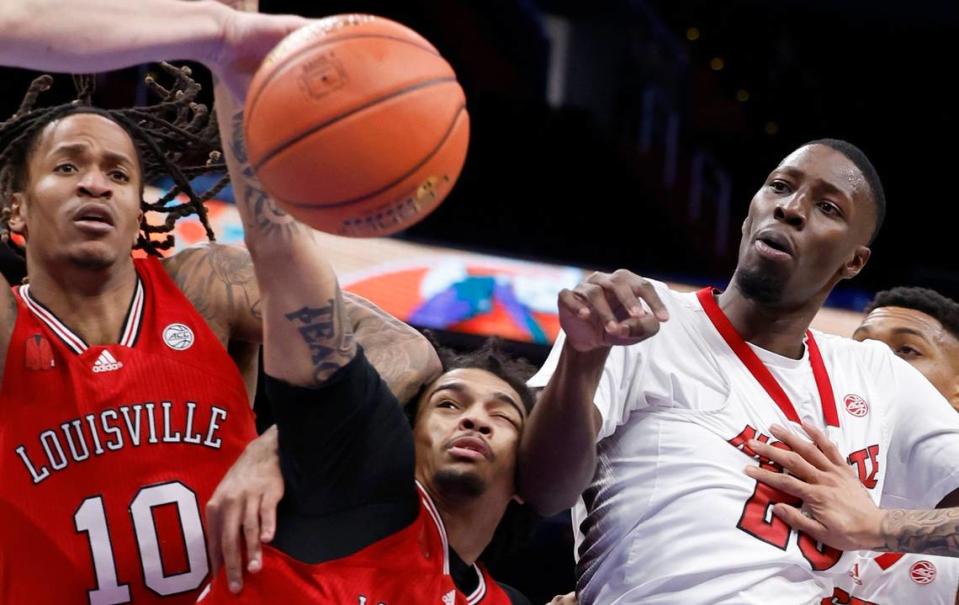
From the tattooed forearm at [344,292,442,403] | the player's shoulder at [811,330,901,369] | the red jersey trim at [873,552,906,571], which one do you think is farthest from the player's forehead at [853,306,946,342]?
the tattooed forearm at [344,292,442,403]

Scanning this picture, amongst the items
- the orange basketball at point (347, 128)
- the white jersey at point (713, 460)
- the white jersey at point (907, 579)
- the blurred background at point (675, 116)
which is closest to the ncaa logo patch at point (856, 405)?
the white jersey at point (713, 460)

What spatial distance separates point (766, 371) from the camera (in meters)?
3.17

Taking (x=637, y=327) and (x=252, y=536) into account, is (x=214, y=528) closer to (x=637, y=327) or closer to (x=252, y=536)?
(x=252, y=536)

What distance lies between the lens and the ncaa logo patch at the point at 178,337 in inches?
113

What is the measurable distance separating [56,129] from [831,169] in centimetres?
186

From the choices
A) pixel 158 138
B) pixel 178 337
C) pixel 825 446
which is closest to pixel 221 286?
pixel 178 337

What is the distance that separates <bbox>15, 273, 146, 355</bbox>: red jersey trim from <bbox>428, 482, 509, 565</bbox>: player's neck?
75 cm

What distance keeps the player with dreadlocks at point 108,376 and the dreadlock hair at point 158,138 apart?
0.5 inches

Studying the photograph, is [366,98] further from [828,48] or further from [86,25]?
[828,48]

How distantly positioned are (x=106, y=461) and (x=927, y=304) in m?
2.66

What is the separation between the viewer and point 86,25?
75.5 inches

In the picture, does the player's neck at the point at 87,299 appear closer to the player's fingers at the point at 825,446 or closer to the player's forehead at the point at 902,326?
the player's fingers at the point at 825,446

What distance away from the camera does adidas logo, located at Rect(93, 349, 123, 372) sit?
279cm

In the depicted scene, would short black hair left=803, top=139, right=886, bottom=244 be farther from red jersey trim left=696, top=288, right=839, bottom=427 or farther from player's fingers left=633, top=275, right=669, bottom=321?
player's fingers left=633, top=275, right=669, bottom=321
